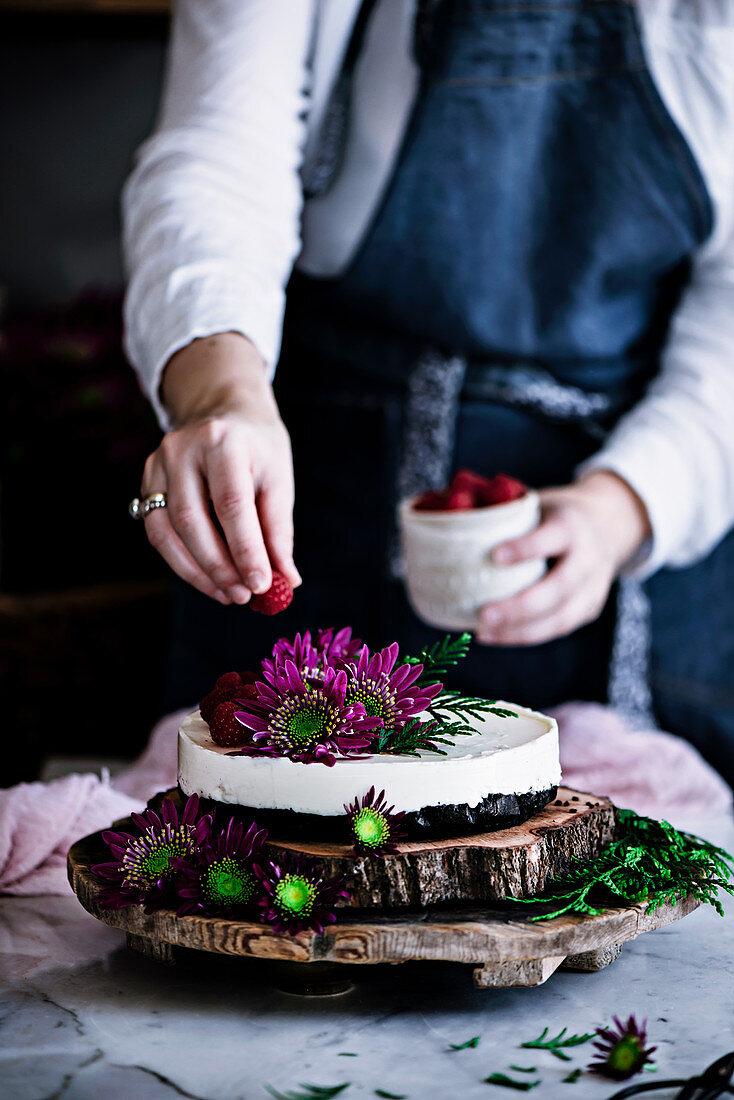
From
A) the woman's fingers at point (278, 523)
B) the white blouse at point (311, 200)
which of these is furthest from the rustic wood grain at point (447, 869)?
the white blouse at point (311, 200)

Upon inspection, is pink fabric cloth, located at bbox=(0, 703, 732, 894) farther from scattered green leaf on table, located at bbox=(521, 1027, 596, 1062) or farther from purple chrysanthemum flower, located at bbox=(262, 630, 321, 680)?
scattered green leaf on table, located at bbox=(521, 1027, 596, 1062)

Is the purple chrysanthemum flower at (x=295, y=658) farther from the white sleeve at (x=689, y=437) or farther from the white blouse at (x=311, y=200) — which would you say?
the white sleeve at (x=689, y=437)

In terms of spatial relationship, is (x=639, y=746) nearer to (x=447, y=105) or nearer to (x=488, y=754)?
(x=488, y=754)

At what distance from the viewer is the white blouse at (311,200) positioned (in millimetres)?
999

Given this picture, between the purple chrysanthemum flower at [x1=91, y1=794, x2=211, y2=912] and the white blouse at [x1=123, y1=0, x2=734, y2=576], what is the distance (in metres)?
0.40

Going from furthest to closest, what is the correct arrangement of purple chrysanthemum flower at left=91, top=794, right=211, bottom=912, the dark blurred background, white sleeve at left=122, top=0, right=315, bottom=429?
the dark blurred background, white sleeve at left=122, top=0, right=315, bottom=429, purple chrysanthemum flower at left=91, top=794, right=211, bottom=912

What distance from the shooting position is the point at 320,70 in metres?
→ 1.17

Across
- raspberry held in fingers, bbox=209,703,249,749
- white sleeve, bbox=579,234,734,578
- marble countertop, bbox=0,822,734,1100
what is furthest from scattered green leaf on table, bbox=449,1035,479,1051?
white sleeve, bbox=579,234,734,578

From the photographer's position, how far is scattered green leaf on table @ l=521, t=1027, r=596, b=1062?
60 cm

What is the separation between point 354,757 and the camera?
0.69m

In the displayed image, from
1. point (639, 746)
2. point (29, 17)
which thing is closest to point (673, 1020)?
point (639, 746)

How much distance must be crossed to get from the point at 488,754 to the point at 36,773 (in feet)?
3.68

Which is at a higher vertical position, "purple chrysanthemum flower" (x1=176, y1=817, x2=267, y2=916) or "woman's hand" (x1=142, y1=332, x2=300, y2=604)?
"woman's hand" (x1=142, y1=332, x2=300, y2=604)

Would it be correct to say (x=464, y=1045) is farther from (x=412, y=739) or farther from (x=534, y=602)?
(x=534, y=602)
